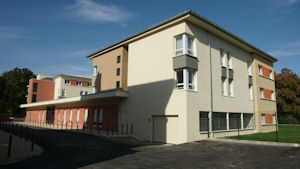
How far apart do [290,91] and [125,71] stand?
3829 centimetres

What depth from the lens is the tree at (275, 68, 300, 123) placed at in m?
42.7

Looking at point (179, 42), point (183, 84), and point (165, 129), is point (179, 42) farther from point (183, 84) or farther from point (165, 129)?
point (165, 129)

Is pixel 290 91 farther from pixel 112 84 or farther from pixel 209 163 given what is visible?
pixel 209 163

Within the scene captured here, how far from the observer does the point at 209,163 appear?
8.37 m

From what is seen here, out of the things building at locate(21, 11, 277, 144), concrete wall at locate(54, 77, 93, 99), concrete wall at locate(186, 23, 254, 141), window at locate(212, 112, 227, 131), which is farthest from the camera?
concrete wall at locate(54, 77, 93, 99)

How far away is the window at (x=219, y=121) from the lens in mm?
17344

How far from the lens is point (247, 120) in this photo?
73.3ft

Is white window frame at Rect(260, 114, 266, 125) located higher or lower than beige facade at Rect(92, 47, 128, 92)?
lower

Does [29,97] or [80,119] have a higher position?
[29,97]

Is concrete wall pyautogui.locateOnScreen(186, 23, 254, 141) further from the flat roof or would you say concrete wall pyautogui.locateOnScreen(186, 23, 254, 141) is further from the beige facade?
the beige facade

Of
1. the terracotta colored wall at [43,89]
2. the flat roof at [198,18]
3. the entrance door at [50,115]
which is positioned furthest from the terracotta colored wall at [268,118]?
the terracotta colored wall at [43,89]

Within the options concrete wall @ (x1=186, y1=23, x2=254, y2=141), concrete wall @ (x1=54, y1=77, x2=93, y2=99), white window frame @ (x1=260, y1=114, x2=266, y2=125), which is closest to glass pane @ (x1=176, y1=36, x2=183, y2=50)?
concrete wall @ (x1=186, y1=23, x2=254, y2=141)

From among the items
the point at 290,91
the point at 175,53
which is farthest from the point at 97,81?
the point at 290,91

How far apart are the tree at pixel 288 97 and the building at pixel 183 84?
22130 mm
